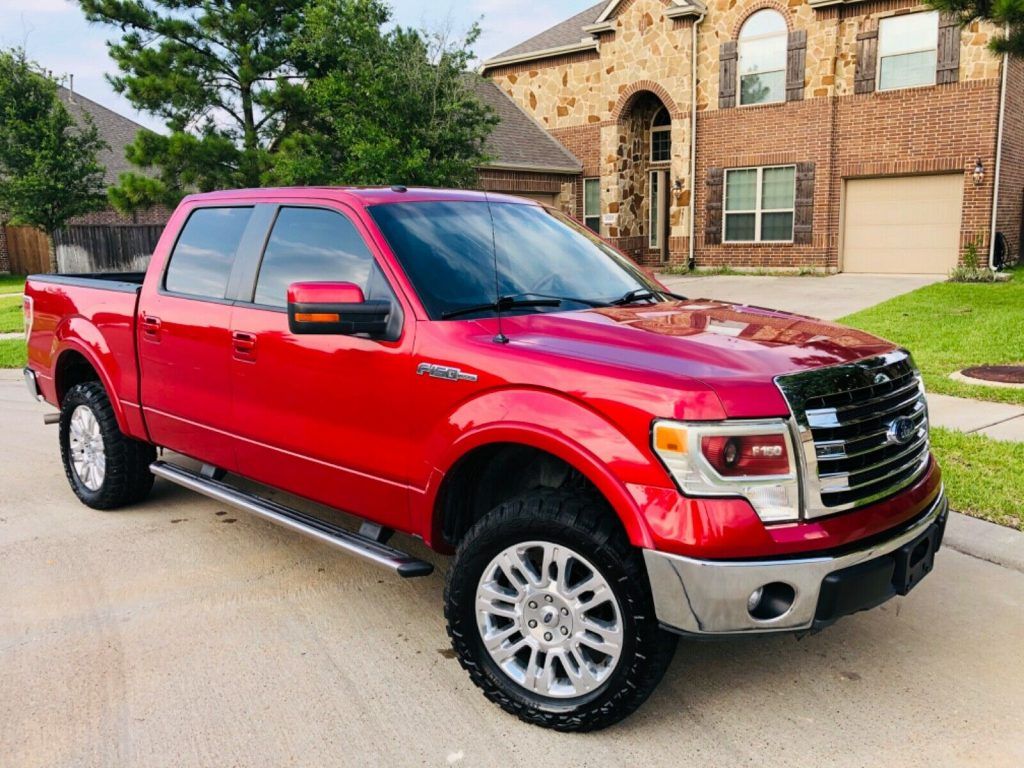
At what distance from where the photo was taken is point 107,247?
81.2ft

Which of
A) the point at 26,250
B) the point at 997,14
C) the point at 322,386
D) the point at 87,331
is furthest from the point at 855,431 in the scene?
the point at 26,250

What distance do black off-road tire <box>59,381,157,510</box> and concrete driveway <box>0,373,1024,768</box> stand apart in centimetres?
67

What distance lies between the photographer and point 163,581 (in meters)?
4.50

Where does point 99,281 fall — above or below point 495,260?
below

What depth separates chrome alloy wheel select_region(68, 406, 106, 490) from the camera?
5.56 m

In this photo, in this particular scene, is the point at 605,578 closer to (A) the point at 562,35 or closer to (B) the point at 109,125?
(A) the point at 562,35

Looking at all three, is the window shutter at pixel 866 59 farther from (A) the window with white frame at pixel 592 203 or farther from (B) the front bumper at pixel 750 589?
(B) the front bumper at pixel 750 589

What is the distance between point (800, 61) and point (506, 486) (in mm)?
20585

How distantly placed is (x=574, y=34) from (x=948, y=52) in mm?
10432

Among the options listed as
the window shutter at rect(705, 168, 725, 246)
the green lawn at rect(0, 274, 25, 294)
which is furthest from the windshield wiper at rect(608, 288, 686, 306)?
the green lawn at rect(0, 274, 25, 294)

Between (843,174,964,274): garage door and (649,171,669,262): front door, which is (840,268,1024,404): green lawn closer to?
(843,174,964,274): garage door

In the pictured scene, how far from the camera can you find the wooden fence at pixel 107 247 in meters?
24.5

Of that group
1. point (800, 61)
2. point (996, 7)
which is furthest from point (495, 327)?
point (800, 61)

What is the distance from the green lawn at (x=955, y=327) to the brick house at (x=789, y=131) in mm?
3642
